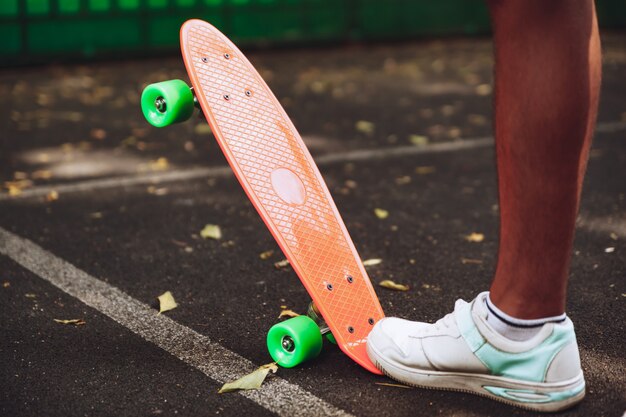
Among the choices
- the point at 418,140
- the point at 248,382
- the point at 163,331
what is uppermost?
the point at 248,382

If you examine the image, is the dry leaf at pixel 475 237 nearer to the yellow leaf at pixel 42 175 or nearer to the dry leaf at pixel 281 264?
the dry leaf at pixel 281 264

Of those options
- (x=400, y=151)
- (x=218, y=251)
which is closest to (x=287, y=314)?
(x=218, y=251)

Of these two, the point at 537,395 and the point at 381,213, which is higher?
the point at 537,395

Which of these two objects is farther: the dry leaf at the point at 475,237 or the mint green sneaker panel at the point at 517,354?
the dry leaf at the point at 475,237

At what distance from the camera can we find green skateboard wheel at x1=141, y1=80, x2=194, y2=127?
243cm

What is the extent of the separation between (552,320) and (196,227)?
2.01m

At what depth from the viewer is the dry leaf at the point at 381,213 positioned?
3.87 meters

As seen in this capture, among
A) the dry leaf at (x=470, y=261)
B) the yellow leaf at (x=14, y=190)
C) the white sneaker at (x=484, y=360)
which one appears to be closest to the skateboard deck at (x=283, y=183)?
the white sneaker at (x=484, y=360)

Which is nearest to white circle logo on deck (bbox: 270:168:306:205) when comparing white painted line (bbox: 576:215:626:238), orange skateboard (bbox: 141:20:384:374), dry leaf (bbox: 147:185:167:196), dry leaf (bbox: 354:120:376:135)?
orange skateboard (bbox: 141:20:384:374)

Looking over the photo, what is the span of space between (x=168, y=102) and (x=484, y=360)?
111 cm

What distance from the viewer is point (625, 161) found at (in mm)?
4809

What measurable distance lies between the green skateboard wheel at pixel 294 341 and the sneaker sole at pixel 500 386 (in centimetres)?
18

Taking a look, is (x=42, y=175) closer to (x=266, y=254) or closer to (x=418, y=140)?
(x=266, y=254)

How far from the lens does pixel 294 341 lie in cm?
226
